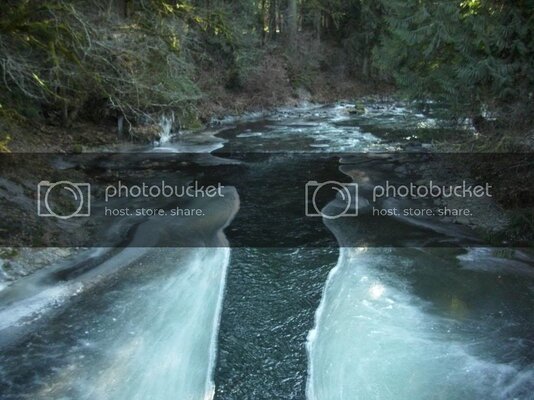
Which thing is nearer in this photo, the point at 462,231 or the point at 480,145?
the point at 462,231

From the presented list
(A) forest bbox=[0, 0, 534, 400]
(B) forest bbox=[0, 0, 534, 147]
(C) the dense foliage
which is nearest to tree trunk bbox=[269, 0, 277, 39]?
(B) forest bbox=[0, 0, 534, 147]

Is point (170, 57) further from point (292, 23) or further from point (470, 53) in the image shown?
point (292, 23)

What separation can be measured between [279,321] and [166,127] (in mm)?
12893

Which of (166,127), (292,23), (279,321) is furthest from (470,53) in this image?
(292,23)

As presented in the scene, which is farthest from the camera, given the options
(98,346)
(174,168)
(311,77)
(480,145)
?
(311,77)

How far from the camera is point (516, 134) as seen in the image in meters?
7.95

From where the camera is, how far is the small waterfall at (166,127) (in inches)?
666

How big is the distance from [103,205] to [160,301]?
3962 millimetres

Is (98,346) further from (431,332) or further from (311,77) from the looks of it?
(311,77)

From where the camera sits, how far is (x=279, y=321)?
5.84 meters

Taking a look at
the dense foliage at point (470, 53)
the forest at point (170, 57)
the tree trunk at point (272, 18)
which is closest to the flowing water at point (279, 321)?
the dense foliage at point (470, 53)

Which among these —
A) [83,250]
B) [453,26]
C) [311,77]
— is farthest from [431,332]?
[311,77]

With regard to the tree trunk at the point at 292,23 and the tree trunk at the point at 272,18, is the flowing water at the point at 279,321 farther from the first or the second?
the tree trunk at the point at 272,18

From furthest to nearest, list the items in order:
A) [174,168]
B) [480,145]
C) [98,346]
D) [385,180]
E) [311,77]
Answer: [311,77], [174,168], [385,180], [480,145], [98,346]
